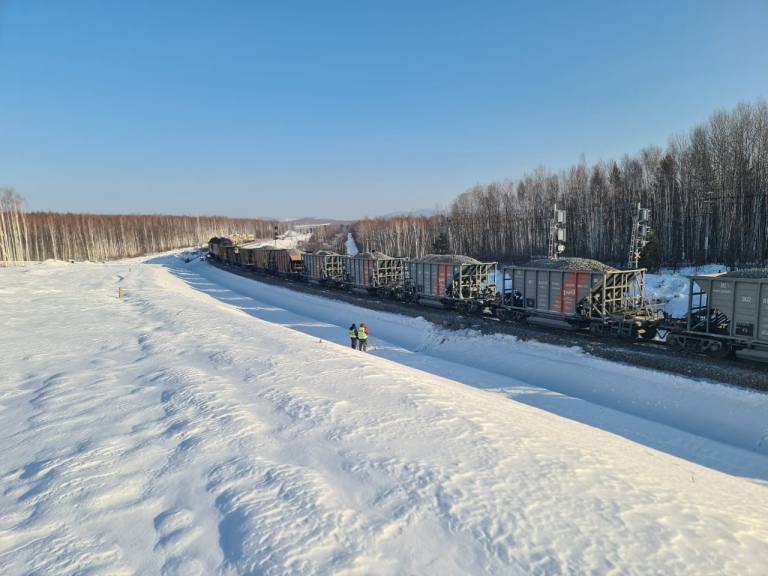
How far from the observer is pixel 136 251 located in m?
113

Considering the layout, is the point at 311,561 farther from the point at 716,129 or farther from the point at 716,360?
the point at 716,129

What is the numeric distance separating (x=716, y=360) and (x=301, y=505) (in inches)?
609

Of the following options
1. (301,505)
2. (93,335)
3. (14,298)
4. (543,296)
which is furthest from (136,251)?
(301,505)

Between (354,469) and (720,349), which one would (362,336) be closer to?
(354,469)

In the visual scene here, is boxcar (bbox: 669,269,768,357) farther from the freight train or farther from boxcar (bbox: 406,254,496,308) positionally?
boxcar (bbox: 406,254,496,308)

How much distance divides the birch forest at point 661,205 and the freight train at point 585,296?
14944mm

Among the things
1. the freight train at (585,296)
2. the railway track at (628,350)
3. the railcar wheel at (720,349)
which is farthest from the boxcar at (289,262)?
the railcar wheel at (720,349)

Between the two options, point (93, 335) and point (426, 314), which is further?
point (426, 314)

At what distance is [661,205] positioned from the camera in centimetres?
4541

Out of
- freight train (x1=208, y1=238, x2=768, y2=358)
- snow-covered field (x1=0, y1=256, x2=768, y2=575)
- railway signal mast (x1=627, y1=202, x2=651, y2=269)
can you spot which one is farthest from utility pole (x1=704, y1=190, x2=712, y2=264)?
snow-covered field (x1=0, y1=256, x2=768, y2=575)

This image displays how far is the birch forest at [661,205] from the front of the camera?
37.9 metres

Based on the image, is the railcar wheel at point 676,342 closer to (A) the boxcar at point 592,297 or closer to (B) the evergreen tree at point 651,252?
(A) the boxcar at point 592,297

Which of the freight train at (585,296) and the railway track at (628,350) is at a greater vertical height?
the freight train at (585,296)

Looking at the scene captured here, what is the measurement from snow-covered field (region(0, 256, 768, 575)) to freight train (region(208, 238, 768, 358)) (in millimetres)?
3133
